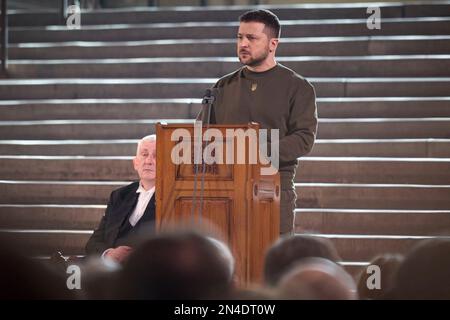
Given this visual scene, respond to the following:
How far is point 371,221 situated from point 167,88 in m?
2.52

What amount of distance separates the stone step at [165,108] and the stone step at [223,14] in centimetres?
161

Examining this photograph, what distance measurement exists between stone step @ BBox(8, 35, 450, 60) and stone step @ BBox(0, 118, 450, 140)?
1.09 m

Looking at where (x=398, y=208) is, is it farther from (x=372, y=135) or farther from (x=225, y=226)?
(x=225, y=226)

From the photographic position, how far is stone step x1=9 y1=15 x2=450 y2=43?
947 centimetres

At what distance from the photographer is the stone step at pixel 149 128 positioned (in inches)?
322

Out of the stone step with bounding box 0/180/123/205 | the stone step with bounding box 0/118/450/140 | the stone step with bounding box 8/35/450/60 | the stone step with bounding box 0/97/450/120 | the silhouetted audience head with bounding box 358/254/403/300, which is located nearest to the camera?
the silhouetted audience head with bounding box 358/254/403/300

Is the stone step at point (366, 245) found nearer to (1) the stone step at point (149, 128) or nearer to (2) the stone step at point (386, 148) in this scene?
(2) the stone step at point (386, 148)

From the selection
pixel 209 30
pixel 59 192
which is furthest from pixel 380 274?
pixel 209 30

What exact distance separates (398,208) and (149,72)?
9.65 ft

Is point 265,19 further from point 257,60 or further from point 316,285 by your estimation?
point 316,285

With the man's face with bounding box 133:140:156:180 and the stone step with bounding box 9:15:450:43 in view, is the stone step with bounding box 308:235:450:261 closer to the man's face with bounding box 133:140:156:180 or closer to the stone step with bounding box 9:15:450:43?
the man's face with bounding box 133:140:156:180

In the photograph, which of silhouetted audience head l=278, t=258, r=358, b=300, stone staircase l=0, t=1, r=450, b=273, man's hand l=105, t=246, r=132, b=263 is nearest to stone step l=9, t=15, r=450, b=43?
stone staircase l=0, t=1, r=450, b=273

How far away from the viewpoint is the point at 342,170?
308 inches

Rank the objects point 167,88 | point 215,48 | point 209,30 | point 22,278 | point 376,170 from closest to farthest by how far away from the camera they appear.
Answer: point 22,278 < point 376,170 < point 167,88 < point 215,48 < point 209,30
